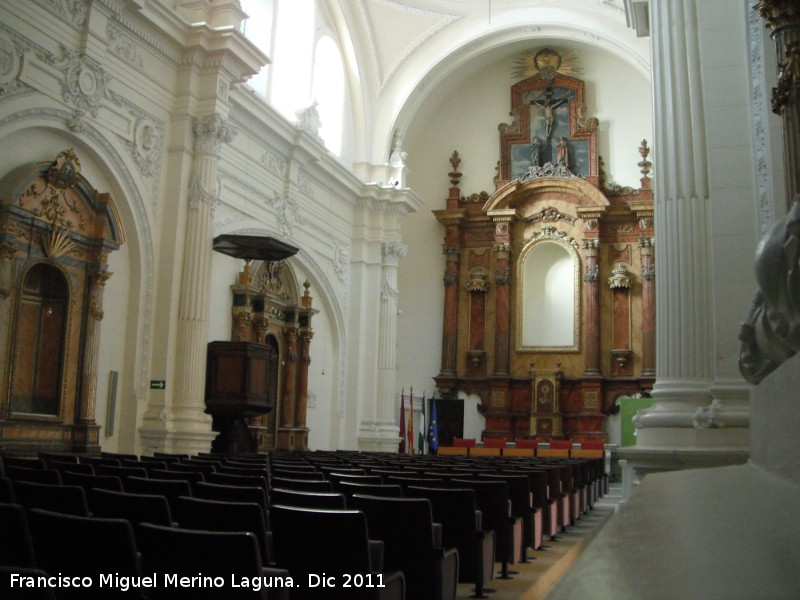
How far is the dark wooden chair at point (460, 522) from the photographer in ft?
13.8

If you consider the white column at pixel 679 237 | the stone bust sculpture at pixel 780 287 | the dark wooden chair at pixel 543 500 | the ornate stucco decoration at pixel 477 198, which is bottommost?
the dark wooden chair at pixel 543 500

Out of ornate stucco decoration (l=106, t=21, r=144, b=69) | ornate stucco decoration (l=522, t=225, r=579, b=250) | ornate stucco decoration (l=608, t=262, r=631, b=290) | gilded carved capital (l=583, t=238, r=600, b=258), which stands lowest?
ornate stucco decoration (l=608, t=262, r=631, b=290)

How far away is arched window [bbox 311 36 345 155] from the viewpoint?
18984mm

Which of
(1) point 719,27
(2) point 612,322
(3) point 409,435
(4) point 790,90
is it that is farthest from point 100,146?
(2) point 612,322

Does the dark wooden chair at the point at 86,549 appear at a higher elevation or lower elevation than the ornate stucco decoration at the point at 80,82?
lower

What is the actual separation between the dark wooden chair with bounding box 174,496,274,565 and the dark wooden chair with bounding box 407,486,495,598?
1.45 m

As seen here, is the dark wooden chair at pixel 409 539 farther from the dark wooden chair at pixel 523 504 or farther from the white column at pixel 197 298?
the white column at pixel 197 298

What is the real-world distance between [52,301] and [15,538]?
918 cm

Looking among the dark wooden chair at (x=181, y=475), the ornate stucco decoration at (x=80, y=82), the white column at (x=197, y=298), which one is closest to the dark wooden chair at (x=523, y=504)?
the dark wooden chair at (x=181, y=475)

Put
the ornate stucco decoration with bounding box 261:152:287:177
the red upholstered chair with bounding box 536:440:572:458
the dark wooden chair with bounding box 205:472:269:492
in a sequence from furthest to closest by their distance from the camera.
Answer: the red upholstered chair with bounding box 536:440:572:458, the ornate stucco decoration with bounding box 261:152:287:177, the dark wooden chair with bounding box 205:472:269:492

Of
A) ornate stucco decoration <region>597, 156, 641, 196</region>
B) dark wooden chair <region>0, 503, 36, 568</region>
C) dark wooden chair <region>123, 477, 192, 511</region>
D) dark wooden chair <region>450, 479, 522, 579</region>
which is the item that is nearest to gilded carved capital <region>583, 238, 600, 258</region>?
ornate stucco decoration <region>597, 156, 641, 196</region>

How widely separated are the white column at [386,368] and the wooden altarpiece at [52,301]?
8.79m

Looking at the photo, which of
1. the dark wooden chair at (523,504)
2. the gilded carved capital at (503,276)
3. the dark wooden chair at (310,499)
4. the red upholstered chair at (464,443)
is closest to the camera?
the dark wooden chair at (310,499)

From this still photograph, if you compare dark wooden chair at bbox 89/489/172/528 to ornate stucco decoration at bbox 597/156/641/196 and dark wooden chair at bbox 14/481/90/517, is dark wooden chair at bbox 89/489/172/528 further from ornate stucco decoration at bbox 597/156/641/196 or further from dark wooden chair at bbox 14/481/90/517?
ornate stucco decoration at bbox 597/156/641/196
